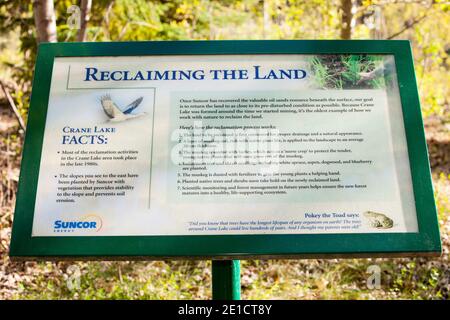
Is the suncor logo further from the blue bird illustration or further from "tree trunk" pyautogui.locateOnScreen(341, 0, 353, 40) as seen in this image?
"tree trunk" pyautogui.locateOnScreen(341, 0, 353, 40)

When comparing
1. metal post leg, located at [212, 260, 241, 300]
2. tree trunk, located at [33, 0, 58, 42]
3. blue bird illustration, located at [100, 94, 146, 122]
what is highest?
tree trunk, located at [33, 0, 58, 42]

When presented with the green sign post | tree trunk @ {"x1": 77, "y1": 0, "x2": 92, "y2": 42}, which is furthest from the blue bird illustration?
tree trunk @ {"x1": 77, "y1": 0, "x2": 92, "y2": 42}

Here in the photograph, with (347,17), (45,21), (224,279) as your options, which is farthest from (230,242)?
(347,17)

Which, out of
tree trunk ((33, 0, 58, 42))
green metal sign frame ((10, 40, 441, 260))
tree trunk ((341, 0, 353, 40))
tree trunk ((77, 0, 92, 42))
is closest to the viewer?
green metal sign frame ((10, 40, 441, 260))

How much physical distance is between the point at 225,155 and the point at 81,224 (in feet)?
2.32

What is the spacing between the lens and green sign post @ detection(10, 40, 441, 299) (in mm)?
1778

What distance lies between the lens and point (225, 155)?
1.90 m

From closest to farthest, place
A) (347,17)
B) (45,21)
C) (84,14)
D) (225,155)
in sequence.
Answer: (225,155)
(45,21)
(84,14)
(347,17)

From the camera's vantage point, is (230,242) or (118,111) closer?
(230,242)

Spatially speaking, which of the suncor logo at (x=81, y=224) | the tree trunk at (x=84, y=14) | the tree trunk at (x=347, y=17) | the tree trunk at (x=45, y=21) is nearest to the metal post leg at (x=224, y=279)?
the suncor logo at (x=81, y=224)

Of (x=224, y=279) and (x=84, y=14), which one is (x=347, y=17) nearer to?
(x=84, y=14)

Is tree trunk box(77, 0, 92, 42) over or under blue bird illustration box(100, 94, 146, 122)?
over
